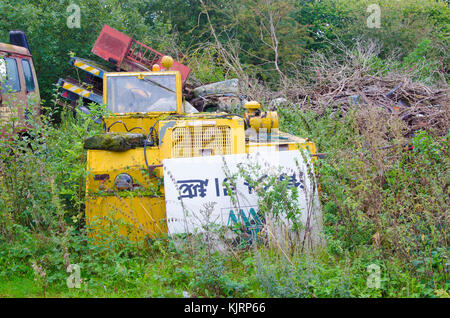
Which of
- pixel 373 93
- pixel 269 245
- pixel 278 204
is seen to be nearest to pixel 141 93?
pixel 278 204

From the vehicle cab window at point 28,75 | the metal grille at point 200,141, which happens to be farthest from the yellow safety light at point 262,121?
the vehicle cab window at point 28,75

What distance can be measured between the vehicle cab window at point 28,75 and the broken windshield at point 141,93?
351 centimetres

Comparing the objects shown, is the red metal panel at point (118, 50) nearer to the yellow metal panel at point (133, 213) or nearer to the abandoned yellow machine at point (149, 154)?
the abandoned yellow machine at point (149, 154)

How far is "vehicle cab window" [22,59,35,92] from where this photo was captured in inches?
376

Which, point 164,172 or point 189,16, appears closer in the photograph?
point 164,172

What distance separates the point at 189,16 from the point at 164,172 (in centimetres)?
1572

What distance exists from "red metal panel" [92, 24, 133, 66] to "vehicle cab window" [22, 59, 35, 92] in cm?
189

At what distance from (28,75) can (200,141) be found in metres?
5.97

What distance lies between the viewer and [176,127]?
5.18 meters

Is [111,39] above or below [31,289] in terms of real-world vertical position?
above

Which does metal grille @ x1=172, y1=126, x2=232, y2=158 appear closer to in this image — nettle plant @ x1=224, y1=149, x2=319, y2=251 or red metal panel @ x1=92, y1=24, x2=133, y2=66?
nettle plant @ x1=224, y1=149, x2=319, y2=251

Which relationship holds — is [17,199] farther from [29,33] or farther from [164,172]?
[29,33]

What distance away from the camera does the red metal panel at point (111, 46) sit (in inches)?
442
